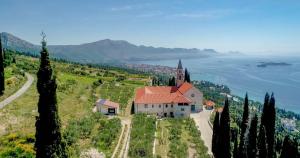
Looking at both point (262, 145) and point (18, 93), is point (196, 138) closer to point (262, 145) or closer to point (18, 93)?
point (262, 145)

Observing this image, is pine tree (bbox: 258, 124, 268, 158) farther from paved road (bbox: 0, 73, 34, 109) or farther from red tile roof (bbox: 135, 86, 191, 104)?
paved road (bbox: 0, 73, 34, 109)

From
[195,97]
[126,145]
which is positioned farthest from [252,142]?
[195,97]

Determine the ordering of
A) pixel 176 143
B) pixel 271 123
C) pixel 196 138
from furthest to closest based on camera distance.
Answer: pixel 271 123 → pixel 196 138 → pixel 176 143

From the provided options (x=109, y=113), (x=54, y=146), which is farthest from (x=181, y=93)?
(x=54, y=146)

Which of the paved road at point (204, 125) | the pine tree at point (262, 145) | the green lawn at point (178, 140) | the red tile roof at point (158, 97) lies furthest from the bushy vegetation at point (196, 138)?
the pine tree at point (262, 145)

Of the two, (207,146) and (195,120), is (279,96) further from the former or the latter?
(207,146)

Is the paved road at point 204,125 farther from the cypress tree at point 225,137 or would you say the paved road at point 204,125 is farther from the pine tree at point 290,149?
the pine tree at point 290,149

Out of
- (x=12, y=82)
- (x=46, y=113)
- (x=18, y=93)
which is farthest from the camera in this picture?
(x=12, y=82)
